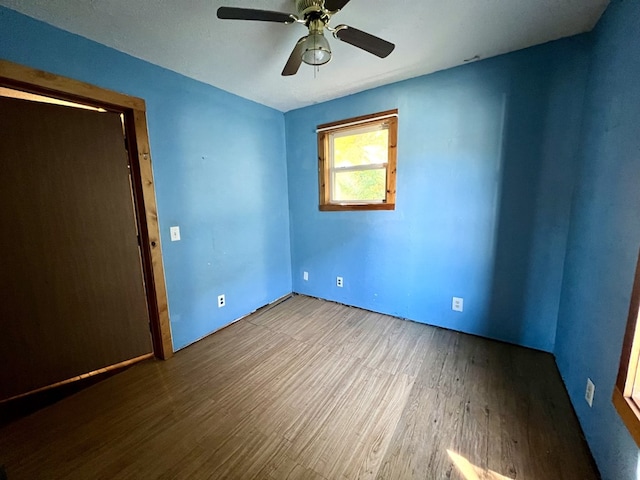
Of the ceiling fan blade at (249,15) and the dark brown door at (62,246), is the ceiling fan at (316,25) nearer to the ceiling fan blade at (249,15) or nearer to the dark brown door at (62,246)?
the ceiling fan blade at (249,15)

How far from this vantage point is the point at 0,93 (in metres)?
1.44

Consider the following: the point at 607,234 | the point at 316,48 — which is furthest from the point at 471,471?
the point at 316,48

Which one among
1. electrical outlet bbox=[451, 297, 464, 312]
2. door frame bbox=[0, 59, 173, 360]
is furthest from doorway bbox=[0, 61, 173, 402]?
electrical outlet bbox=[451, 297, 464, 312]

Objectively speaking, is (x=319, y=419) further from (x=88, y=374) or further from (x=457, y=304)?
(x=88, y=374)

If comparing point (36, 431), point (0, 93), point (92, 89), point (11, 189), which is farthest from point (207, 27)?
point (36, 431)

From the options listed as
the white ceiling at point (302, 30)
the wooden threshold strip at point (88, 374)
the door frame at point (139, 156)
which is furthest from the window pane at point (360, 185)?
the wooden threshold strip at point (88, 374)

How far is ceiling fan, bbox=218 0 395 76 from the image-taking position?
1126mm

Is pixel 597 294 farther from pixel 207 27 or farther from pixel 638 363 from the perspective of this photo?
pixel 207 27

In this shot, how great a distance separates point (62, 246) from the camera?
1.63m

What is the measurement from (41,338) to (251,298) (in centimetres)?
160

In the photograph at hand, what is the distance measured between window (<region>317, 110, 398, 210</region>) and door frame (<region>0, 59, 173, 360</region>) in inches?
67.0

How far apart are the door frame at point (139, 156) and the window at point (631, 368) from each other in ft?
8.85

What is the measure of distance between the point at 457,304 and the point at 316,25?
239 centimetres

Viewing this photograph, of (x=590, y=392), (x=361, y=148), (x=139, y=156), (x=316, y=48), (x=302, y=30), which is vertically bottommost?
(x=590, y=392)
